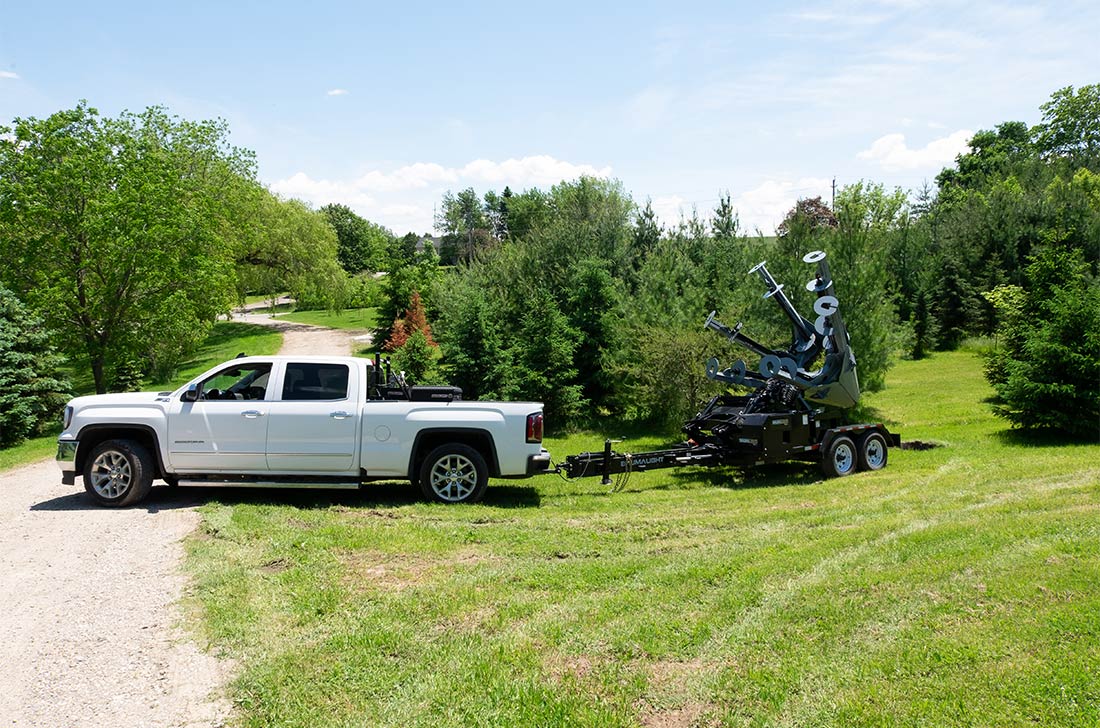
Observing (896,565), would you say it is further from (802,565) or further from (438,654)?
(438,654)

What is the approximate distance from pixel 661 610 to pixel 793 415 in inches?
262

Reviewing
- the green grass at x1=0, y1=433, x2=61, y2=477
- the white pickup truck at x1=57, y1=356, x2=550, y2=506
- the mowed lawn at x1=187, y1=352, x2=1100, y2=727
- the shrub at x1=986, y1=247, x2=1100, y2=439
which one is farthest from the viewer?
the green grass at x1=0, y1=433, x2=61, y2=477

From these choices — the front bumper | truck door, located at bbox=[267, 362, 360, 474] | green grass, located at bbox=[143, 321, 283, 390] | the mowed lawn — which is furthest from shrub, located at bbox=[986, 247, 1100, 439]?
green grass, located at bbox=[143, 321, 283, 390]

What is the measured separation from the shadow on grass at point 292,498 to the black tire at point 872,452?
542 cm

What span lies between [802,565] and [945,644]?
1848 mm

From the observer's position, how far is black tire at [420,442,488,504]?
30.7ft

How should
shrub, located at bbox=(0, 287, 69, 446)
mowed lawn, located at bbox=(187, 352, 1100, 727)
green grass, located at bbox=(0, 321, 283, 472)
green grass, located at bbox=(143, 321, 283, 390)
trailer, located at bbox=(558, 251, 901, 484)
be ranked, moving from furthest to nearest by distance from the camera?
green grass, located at bbox=(143, 321, 283, 390) < shrub, located at bbox=(0, 287, 69, 446) < green grass, located at bbox=(0, 321, 283, 472) < trailer, located at bbox=(558, 251, 901, 484) < mowed lawn, located at bbox=(187, 352, 1100, 727)

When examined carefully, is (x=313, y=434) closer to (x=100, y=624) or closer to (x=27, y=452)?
(x=100, y=624)

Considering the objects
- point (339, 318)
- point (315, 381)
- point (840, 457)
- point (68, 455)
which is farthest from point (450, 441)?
point (339, 318)

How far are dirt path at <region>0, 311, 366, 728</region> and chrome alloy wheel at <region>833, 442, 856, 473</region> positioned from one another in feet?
29.7

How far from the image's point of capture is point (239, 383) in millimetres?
9516

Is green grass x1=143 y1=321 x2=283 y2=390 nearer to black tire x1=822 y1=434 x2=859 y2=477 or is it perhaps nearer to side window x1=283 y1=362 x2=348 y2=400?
side window x1=283 y1=362 x2=348 y2=400

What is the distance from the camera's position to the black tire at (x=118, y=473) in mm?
9055

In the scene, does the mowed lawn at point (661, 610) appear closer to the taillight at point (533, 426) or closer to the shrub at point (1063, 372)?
the taillight at point (533, 426)
